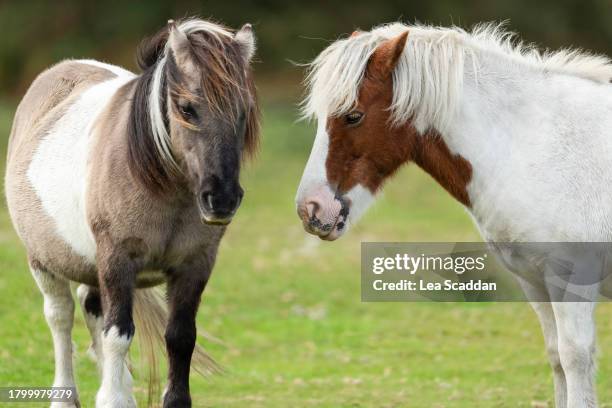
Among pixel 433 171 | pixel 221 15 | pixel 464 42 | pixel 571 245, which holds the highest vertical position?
pixel 221 15

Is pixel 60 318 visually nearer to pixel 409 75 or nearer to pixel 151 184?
pixel 151 184

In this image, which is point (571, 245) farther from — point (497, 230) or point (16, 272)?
point (16, 272)

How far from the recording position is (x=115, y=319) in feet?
19.2

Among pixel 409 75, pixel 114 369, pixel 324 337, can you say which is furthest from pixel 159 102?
pixel 324 337

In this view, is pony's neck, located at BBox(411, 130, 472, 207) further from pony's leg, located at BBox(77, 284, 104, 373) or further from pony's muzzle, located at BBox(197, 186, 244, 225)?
pony's leg, located at BBox(77, 284, 104, 373)

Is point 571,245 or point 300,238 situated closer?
point 571,245

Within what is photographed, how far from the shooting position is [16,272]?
1273cm

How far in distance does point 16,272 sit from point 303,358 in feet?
14.4

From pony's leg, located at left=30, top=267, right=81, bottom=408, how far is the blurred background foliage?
884 inches

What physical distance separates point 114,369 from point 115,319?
29 centimetres

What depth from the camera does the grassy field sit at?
8.37 meters

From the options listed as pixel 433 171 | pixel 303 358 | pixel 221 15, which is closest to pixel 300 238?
pixel 303 358

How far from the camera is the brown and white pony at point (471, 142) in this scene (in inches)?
217

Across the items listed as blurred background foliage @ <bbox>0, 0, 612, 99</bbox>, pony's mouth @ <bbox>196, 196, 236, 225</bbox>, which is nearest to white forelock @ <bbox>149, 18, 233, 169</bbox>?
pony's mouth @ <bbox>196, 196, 236, 225</bbox>
